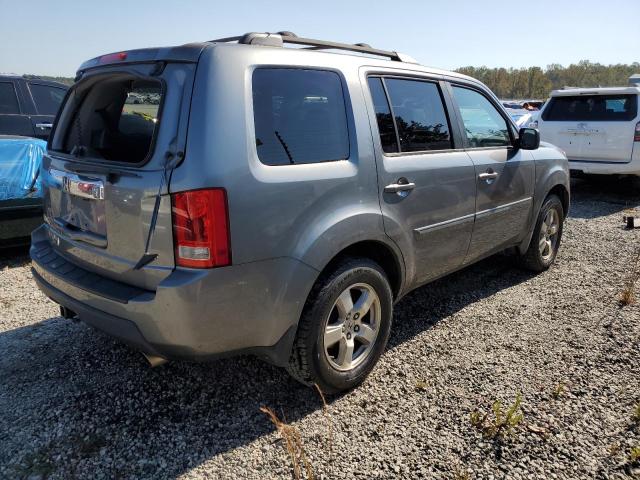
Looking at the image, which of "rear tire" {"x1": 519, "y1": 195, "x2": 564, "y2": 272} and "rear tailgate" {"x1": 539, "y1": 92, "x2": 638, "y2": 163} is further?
"rear tailgate" {"x1": 539, "y1": 92, "x2": 638, "y2": 163}

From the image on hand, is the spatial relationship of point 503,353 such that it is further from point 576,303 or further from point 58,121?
point 58,121

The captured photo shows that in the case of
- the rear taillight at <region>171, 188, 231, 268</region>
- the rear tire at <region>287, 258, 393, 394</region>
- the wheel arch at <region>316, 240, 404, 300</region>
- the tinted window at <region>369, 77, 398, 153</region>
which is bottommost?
the rear tire at <region>287, 258, 393, 394</region>

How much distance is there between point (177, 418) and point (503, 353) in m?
2.13

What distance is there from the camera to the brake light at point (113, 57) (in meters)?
2.51

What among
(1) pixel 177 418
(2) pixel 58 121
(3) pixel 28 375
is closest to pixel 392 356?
(1) pixel 177 418

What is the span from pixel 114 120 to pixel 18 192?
103 inches

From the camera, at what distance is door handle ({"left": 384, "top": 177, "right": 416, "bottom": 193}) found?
287 cm

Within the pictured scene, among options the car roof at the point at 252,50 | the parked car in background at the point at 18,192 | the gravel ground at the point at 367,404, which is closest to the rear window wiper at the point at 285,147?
the car roof at the point at 252,50

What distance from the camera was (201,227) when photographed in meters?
2.10

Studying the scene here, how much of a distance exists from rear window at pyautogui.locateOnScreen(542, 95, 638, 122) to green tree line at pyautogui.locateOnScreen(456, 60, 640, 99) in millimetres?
77796

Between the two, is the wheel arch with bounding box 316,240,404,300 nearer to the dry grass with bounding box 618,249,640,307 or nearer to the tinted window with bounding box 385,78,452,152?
the tinted window with bounding box 385,78,452,152

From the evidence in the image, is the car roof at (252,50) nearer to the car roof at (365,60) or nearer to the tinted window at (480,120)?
the car roof at (365,60)

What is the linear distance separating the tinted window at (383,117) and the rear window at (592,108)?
22.4 feet

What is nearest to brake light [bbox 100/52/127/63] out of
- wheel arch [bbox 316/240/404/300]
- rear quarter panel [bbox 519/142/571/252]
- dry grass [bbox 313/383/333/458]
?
wheel arch [bbox 316/240/404/300]
